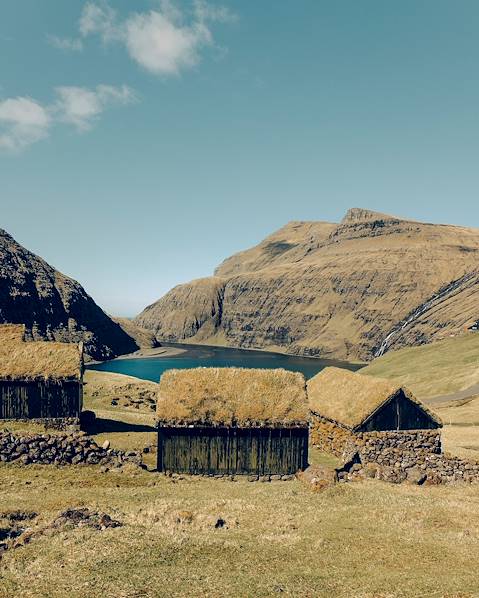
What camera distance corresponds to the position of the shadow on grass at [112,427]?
4138 centimetres

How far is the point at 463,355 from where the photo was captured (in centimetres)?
9662

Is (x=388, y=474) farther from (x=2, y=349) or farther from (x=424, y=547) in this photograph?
(x=2, y=349)

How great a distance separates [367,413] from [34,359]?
28.0 m

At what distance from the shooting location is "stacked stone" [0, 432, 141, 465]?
3010 centimetres

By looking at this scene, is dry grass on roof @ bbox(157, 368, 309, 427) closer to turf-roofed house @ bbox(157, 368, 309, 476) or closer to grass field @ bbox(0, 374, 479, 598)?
turf-roofed house @ bbox(157, 368, 309, 476)

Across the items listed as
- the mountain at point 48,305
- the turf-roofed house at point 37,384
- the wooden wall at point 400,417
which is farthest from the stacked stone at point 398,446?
the mountain at point 48,305

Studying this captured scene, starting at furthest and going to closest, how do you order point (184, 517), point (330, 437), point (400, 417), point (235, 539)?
1. point (330, 437)
2. point (400, 417)
3. point (184, 517)
4. point (235, 539)

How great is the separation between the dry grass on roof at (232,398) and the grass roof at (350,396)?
6458 mm

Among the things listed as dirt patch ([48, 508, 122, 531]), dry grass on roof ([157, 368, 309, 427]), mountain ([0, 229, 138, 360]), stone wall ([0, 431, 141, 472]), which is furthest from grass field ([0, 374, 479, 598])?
mountain ([0, 229, 138, 360])

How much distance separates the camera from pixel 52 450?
3042cm

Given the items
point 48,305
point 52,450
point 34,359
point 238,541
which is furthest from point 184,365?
point 238,541

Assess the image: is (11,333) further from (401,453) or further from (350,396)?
(401,453)

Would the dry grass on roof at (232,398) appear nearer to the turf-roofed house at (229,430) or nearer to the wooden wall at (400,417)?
the turf-roofed house at (229,430)

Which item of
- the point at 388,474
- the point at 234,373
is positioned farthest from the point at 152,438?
the point at 388,474
